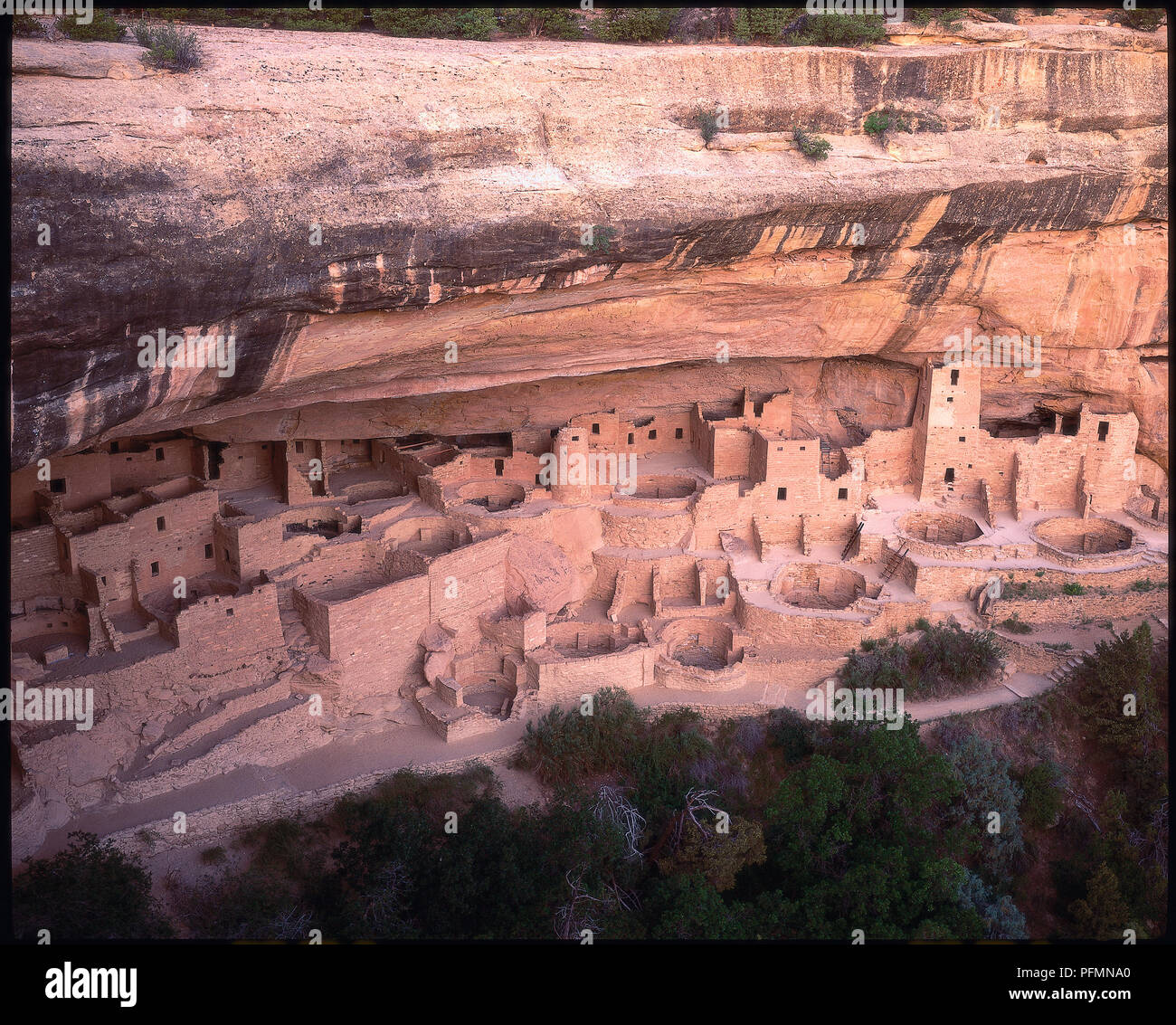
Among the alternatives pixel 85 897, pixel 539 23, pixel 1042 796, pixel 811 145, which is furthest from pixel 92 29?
pixel 1042 796

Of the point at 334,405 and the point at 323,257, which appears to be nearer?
the point at 323,257

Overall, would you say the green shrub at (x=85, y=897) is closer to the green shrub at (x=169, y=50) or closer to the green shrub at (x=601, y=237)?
the green shrub at (x=169, y=50)

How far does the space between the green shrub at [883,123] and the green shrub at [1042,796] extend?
382 inches

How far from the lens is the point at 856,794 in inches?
641

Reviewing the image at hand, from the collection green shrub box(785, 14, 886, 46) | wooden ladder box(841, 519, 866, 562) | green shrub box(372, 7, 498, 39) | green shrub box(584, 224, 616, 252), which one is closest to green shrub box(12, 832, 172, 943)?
green shrub box(584, 224, 616, 252)

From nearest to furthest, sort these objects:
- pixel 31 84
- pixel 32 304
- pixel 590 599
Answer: pixel 32 304
pixel 31 84
pixel 590 599

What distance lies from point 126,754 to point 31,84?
813 centimetres

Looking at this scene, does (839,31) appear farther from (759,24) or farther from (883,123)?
(883,123)

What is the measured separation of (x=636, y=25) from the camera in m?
15.8

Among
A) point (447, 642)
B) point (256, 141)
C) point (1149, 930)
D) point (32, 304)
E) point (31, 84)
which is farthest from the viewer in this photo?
point (447, 642)

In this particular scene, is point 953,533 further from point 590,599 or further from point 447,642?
point 447,642

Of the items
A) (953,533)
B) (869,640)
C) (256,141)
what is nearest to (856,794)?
(869,640)

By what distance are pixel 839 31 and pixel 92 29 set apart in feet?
32.1

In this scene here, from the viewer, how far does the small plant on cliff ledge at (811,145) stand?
1500 centimetres
